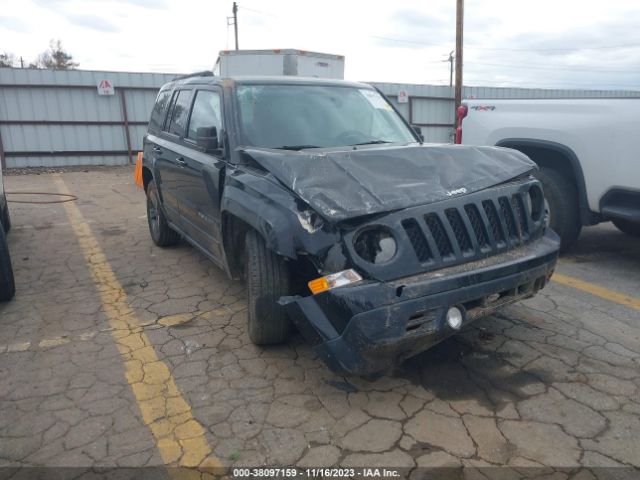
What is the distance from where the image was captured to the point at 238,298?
14.9 ft

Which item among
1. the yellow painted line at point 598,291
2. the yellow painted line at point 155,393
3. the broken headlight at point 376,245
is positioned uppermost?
the broken headlight at point 376,245

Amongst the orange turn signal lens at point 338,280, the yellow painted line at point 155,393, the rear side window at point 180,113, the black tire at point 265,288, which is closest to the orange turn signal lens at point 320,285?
the orange turn signal lens at point 338,280

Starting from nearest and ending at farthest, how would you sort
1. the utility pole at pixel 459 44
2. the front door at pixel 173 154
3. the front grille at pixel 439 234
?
1. the front grille at pixel 439 234
2. the front door at pixel 173 154
3. the utility pole at pixel 459 44

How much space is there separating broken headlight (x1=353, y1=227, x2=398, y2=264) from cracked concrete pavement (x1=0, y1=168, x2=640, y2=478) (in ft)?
2.94

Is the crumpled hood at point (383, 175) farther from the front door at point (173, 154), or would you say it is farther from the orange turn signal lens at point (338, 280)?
the front door at point (173, 154)

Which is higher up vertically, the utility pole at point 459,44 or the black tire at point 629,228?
the utility pole at point 459,44

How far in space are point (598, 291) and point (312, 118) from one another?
118 inches

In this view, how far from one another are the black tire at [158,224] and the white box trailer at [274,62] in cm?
737

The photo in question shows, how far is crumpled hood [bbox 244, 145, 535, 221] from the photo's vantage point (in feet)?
8.98

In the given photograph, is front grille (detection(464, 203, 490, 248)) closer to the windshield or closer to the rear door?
the windshield

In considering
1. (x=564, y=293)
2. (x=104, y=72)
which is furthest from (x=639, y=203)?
(x=104, y=72)

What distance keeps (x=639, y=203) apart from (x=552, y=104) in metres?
1.31

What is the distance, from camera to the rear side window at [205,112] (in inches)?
163

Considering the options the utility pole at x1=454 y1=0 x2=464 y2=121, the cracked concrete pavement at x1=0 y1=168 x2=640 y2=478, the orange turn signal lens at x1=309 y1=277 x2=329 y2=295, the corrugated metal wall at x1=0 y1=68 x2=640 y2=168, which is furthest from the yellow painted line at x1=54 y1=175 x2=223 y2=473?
the utility pole at x1=454 y1=0 x2=464 y2=121
